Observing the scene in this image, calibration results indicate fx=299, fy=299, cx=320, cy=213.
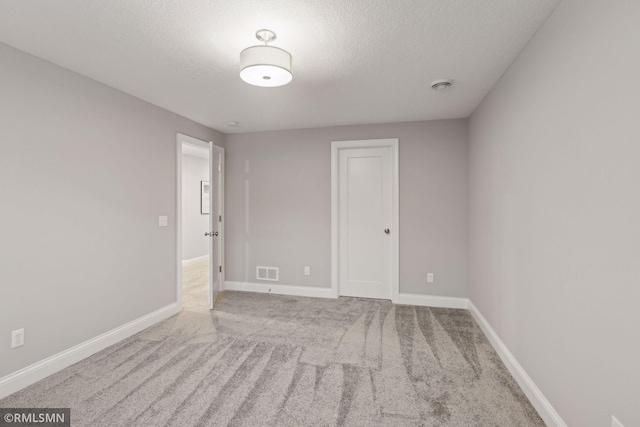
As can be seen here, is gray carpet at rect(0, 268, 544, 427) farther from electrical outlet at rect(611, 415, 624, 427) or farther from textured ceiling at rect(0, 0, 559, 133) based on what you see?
textured ceiling at rect(0, 0, 559, 133)

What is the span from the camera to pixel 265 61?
1958mm

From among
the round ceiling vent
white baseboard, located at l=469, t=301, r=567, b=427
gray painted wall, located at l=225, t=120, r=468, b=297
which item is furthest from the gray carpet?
the round ceiling vent

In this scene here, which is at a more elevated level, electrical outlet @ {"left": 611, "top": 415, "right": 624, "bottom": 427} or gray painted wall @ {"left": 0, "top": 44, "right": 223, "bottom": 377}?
gray painted wall @ {"left": 0, "top": 44, "right": 223, "bottom": 377}

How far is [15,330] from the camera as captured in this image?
2172 millimetres

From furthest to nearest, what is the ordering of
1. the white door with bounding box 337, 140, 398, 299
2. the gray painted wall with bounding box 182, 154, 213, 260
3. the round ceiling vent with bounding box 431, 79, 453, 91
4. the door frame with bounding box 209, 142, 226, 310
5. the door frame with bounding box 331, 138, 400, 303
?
the gray painted wall with bounding box 182, 154, 213, 260 → the door frame with bounding box 209, 142, 226, 310 → the white door with bounding box 337, 140, 398, 299 → the door frame with bounding box 331, 138, 400, 303 → the round ceiling vent with bounding box 431, 79, 453, 91

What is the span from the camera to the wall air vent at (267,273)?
181 inches

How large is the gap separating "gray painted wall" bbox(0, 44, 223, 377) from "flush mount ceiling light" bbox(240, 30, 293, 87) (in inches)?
65.0

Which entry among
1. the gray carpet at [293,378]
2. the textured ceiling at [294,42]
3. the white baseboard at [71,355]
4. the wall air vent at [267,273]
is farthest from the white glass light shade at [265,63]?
the wall air vent at [267,273]

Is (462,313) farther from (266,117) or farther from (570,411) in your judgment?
(266,117)

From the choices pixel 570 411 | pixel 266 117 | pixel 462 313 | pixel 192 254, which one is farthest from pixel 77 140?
pixel 192 254

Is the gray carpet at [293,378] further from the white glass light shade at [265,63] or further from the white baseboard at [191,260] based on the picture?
the white baseboard at [191,260]

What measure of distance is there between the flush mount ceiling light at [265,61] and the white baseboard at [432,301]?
3.22 metres

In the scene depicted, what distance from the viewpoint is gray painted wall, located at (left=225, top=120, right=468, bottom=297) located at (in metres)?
3.94

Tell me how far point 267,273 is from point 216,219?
3.71 feet
